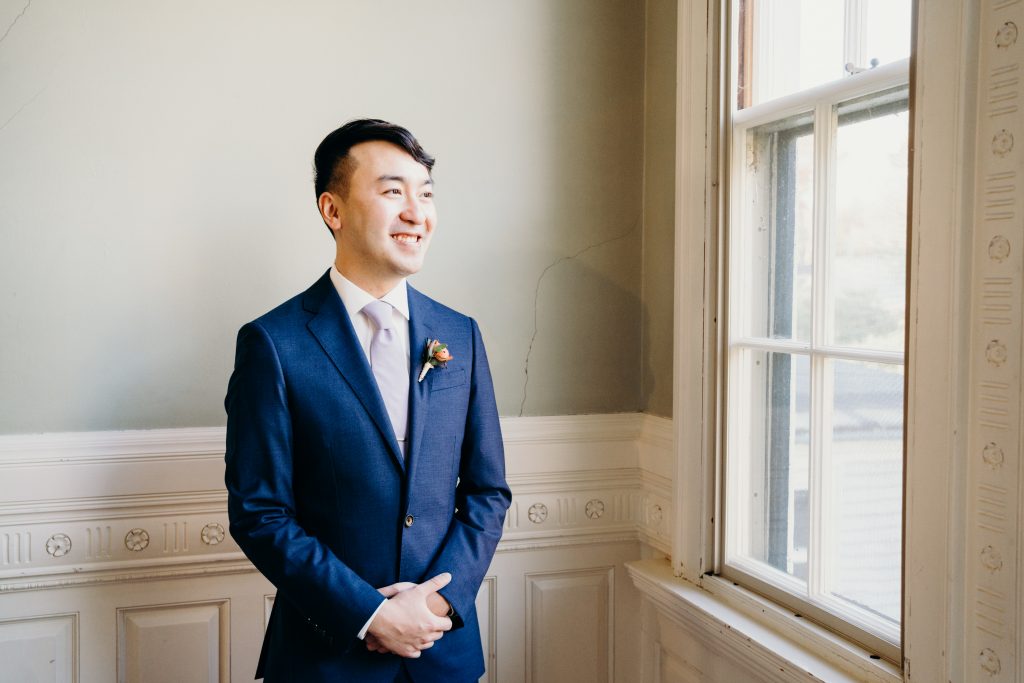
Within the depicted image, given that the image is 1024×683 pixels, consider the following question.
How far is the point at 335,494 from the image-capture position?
151cm

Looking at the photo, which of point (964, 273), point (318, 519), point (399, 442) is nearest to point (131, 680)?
point (318, 519)

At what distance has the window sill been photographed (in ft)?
5.21

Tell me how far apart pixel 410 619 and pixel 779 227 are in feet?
3.86

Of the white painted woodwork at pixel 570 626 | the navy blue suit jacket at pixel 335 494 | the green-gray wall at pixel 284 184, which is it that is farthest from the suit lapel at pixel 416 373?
the white painted woodwork at pixel 570 626

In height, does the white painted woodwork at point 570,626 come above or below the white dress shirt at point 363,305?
below

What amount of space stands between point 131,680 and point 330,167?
138 centimetres

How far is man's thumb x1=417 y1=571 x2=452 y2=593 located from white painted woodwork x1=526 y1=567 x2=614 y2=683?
0.84 meters

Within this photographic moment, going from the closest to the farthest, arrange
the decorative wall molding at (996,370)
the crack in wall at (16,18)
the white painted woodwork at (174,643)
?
the decorative wall molding at (996,370), the crack in wall at (16,18), the white painted woodwork at (174,643)

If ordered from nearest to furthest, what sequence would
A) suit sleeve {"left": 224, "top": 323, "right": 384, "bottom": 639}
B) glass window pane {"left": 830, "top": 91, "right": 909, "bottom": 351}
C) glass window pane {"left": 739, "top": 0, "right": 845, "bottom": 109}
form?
suit sleeve {"left": 224, "top": 323, "right": 384, "bottom": 639} < glass window pane {"left": 830, "top": 91, "right": 909, "bottom": 351} < glass window pane {"left": 739, "top": 0, "right": 845, "bottom": 109}

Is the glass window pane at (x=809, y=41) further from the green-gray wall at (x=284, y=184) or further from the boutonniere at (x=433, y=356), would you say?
the boutonniere at (x=433, y=356)

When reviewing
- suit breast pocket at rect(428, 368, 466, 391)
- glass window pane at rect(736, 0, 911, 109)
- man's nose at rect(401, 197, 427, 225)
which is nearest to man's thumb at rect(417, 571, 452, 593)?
suit breast pocket at rect(428, 368, 466, 391)

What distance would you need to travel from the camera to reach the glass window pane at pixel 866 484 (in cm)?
154

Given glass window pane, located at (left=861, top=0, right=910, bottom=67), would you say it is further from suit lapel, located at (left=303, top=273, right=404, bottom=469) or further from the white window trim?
suit lapel, located at (left=303, top=273, right=404, bottom=469)

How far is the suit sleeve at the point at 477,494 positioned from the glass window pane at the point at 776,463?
0.64 meters
